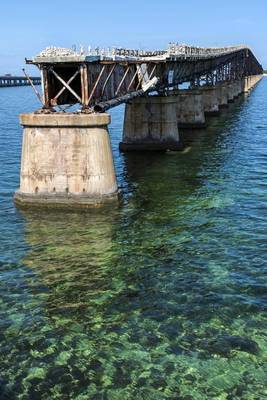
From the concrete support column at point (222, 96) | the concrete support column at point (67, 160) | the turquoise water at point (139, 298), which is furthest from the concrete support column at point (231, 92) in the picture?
the concrete support column at point (67, 160)

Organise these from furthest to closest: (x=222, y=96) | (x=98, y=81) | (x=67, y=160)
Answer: (x=222, y=96) → (x=98, y=81) → (x=67, y=160)

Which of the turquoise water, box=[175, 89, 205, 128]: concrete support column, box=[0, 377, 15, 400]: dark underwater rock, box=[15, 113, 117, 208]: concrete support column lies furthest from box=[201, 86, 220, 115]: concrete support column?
box=[0, 377, 15, 400]: dark underwater rock

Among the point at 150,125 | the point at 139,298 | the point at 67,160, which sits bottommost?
the point at 139,298

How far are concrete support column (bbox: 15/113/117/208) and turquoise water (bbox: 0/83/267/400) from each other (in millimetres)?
1114

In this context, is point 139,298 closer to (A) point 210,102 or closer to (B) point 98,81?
(B) point 98,81

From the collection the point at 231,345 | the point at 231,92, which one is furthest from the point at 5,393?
the point at 231,92

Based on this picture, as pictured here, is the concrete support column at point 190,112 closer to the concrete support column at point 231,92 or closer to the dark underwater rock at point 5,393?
the concrete support column at point 231,92

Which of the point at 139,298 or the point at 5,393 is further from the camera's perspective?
the point at 139,298

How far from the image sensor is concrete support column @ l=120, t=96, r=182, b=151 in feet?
155

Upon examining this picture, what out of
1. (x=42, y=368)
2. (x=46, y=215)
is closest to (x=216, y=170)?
(x=46, y=215)

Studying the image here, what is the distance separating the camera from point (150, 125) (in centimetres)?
4728

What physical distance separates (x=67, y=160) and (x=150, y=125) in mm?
21370

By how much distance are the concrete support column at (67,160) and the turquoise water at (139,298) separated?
1.11m

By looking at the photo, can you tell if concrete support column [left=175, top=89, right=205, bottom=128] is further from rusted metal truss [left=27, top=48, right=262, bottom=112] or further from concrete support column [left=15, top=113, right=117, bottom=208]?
concrete support column [left=15, top=113, right=117, bottom=208]
